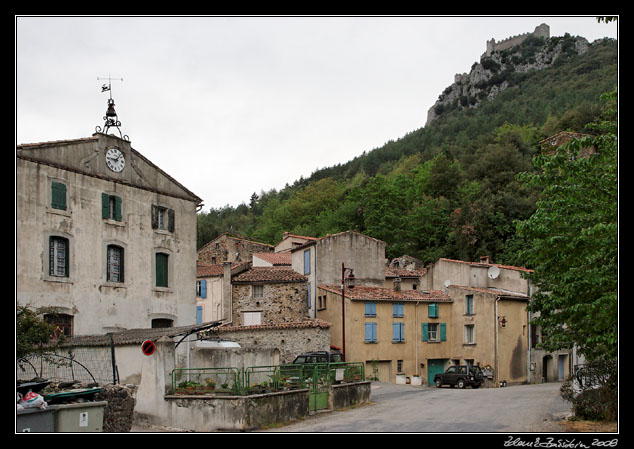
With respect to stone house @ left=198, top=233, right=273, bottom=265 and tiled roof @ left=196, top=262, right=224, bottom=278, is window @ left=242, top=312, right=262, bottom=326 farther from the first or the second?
stone house @ left=198, top=233, right=273, bottom=265

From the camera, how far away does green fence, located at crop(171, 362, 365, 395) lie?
2109cm

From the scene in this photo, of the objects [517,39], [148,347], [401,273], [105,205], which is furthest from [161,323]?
[517,39]

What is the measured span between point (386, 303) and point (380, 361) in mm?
3345

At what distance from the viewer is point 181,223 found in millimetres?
31562

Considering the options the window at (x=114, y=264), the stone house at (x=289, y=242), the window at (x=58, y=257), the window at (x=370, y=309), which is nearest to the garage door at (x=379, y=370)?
the window at (x=370, y=309)

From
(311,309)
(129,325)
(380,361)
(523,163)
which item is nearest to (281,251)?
(311,309)

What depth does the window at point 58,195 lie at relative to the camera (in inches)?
1028

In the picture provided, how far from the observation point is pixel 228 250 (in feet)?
218

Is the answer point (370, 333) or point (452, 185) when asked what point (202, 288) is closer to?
point (370, 333)

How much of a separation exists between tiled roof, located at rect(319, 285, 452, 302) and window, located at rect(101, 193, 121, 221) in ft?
52.7

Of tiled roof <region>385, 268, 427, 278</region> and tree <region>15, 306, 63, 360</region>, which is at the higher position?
tiled roof <region>385, 268, 427, 278</region>

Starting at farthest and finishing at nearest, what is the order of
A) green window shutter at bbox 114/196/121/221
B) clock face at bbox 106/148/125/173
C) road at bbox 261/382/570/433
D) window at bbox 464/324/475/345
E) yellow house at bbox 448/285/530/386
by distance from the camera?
window at bbox 464/324/475/345
yellow house at bbox 448/285/530/386
green window shutter at bbox 114/196/121/221
clock face at bbox 106/148/125/173
road at bbox 261/382/570/433

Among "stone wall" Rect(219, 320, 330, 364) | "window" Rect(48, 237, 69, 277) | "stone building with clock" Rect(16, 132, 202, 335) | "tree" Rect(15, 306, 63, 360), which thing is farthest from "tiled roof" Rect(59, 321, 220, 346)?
"stone wall" Rect(219, 320, 330, 364)

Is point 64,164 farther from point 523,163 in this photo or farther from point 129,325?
point 523,163
